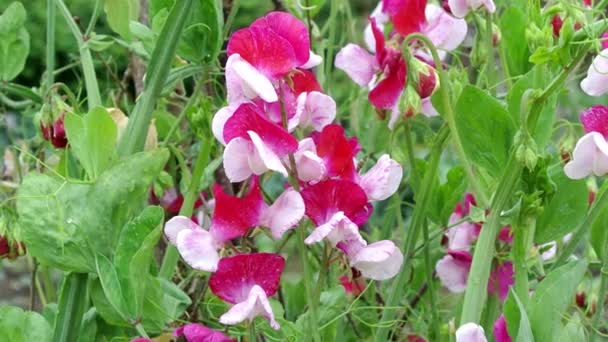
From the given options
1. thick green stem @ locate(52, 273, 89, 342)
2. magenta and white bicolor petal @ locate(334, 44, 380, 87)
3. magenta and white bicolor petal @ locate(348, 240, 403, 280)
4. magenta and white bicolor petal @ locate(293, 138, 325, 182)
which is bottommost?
thick green stem @ locate(52, 273, 89, 342)

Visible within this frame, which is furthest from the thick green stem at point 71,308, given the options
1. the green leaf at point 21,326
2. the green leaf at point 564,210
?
the green leaf at point 564,210

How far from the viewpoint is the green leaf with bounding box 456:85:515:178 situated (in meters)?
0.76

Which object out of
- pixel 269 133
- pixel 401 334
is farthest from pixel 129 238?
pixel 401 334

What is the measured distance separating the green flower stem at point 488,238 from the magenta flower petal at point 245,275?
12cm

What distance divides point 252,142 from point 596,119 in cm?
22

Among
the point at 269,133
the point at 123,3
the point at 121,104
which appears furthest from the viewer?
the point at 121,104

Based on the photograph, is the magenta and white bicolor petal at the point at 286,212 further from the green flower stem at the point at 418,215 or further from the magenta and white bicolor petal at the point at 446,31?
the magenta and white bicolor petal at the point at 446,31

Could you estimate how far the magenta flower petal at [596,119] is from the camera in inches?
28.4

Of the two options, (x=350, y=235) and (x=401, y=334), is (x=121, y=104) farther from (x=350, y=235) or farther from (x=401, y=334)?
(x=350, y=235)

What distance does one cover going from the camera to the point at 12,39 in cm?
104

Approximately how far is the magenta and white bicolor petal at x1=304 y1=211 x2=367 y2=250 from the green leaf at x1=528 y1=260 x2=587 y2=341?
0.12 m

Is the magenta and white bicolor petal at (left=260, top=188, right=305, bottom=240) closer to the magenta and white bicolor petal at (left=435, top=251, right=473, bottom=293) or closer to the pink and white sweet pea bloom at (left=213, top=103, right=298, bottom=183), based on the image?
the pink and white sweet pea bloom at (left=213, top=103, right=298, bottom=183)

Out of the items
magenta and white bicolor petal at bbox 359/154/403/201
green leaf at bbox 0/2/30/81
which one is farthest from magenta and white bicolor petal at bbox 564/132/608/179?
green leaf at bbox 0/2/30/81

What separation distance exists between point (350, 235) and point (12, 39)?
48 centimetres
